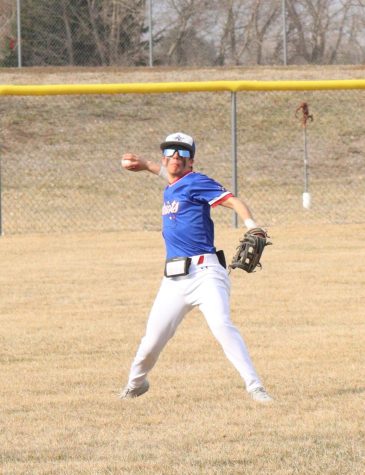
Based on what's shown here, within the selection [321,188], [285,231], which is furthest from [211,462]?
[321,188]

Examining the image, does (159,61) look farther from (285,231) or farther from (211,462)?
(211,462)

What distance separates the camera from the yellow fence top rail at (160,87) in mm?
17578

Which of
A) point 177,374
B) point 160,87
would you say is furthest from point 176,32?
point 177,374

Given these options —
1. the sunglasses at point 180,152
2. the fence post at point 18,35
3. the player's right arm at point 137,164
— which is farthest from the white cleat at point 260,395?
the fence post at point 18,35

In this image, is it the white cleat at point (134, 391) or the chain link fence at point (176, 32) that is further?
the chain link fence at point (176, 32)

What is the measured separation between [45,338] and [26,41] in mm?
20278

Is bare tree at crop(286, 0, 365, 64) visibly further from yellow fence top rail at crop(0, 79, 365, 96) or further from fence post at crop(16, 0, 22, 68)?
yellow fence top rail at crop(0, 79, 365, 96)

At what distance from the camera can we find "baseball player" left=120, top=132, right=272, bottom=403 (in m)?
7.26

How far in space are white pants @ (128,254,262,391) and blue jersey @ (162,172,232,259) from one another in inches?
3.6

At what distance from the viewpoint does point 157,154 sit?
25.8 metres

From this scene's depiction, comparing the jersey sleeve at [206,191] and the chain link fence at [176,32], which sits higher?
the chain link fence at [176,32]

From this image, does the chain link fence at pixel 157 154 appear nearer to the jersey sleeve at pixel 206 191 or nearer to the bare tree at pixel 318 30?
the bare tree at pixel 318 30

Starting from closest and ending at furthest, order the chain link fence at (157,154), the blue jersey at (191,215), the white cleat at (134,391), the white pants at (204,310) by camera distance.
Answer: the white pants at (204,310)
the blue jersey at (191,215)
the white cleat at (134,391)
the chain link fence at (157,154)

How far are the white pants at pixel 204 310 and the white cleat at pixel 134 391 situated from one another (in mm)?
207
